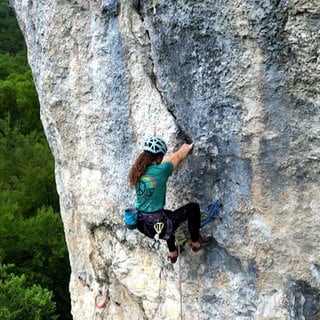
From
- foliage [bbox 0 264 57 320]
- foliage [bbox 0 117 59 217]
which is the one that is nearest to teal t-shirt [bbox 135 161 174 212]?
foliage [bbox 0 264 57 320]

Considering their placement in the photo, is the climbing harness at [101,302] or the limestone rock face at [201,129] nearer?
the limestone rock face at [201,129]

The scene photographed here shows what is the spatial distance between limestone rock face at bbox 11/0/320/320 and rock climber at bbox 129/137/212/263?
192 mm

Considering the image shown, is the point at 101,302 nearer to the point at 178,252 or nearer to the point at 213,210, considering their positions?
the point at 178,252

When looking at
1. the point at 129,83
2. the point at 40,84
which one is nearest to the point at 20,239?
the point at 40,84

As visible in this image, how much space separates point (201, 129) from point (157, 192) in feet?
2.22

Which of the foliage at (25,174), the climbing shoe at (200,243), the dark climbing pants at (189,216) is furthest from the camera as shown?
the foliage at (25,174)

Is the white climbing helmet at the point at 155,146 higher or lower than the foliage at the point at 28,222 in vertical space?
higher

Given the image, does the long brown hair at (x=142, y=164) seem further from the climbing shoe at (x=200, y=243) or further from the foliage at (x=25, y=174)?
the foliage at (x=25, y=174)

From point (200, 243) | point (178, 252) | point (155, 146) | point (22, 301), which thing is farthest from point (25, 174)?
point (155, 146)

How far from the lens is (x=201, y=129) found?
485 cm

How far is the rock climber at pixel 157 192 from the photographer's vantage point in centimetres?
479

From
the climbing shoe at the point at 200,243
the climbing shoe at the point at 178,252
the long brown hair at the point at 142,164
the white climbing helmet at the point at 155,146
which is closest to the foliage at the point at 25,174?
the climbing shoe at the point at 178,252

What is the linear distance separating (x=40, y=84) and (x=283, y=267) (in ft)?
10.9

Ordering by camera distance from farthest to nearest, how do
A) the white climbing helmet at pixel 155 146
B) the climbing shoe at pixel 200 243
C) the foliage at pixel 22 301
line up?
the foliage at pixel 22 301 < the climbing shoe at pixel 200 243 < the white climbing helmet at pixel 155 146
